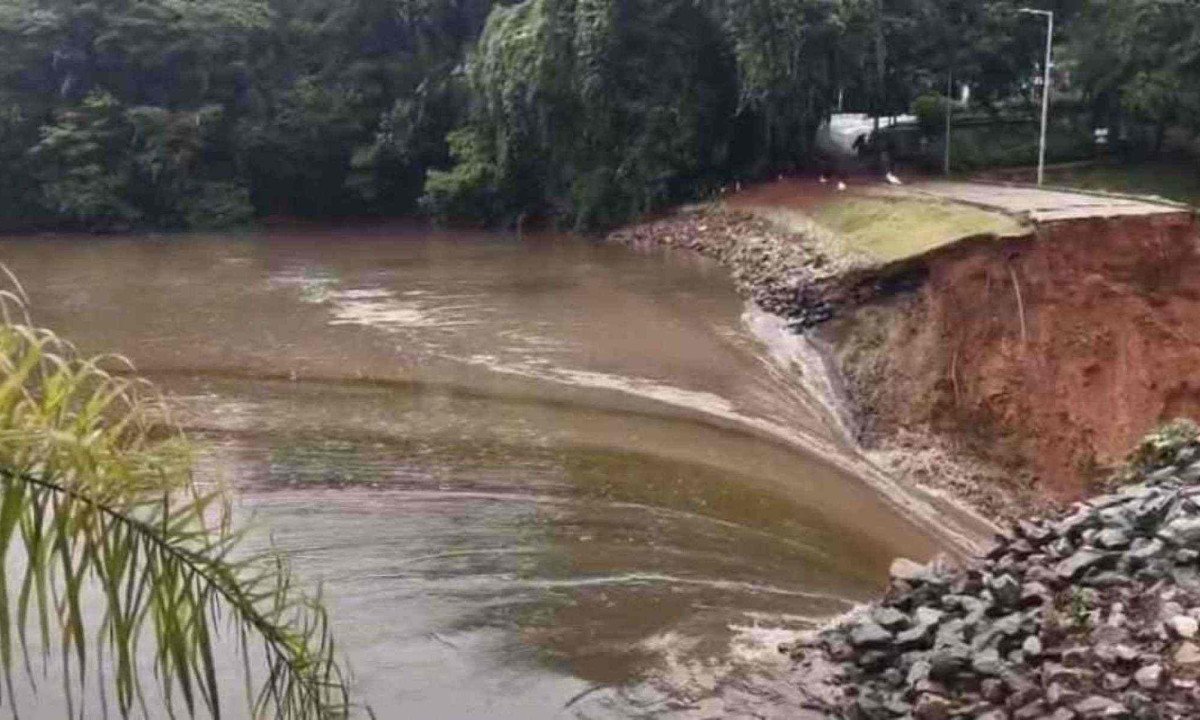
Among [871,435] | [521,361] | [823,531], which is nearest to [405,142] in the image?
[521,361]

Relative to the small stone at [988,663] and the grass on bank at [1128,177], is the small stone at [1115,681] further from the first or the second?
the grass on bank at [1128,177]

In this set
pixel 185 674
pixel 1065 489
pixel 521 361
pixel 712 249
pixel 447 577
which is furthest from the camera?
pixel 712 249

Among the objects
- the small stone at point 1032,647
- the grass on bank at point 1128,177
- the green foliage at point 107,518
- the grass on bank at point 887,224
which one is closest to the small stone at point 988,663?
the small stone at point 1032,647

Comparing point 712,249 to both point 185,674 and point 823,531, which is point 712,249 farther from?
point 185,674

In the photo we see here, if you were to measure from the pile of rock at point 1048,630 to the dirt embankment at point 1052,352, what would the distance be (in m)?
6.11

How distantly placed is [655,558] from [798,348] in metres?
8.44

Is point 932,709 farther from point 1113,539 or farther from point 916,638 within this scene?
point 1113,539

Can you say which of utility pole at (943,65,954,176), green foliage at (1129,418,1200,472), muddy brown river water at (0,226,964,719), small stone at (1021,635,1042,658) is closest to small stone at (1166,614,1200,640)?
small stone at (1021,635,1042,658)

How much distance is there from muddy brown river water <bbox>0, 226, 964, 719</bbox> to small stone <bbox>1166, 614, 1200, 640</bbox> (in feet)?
6.68

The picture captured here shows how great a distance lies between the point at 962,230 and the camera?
648 inches

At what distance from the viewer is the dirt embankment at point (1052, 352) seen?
14117 millimetres

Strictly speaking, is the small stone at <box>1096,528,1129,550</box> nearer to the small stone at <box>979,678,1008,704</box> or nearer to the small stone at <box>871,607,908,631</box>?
the small stone at <box>871,607,908,631</box>

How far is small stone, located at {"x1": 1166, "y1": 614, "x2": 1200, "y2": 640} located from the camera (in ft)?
19.5

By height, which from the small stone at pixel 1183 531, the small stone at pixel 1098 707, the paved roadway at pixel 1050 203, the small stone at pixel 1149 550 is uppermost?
the paved roadway at pixel 1050 203
